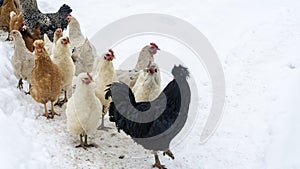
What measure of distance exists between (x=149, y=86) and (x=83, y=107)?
91 centimetres

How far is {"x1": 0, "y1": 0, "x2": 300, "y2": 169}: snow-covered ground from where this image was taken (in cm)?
482

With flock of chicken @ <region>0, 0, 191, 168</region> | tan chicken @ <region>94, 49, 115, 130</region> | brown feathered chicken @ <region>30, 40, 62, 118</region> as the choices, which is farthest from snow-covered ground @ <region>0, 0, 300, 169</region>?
tan chicken @ <region>94, 49, 115, 130</region>

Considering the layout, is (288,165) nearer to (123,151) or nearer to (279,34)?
(123,151)

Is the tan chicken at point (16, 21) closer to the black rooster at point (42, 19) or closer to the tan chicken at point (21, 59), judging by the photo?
the black rooster at point (42, 19)

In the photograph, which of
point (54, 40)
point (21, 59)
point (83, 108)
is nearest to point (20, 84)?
point (21, 59)

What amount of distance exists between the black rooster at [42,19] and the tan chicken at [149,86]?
121 inches

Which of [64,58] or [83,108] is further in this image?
[64,58]

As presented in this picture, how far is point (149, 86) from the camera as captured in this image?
488cm

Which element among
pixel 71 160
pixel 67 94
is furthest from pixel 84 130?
pixel 67 94

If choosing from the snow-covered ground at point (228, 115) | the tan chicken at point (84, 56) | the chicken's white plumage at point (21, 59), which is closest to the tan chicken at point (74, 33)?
the tan chicken at point (84, 56)

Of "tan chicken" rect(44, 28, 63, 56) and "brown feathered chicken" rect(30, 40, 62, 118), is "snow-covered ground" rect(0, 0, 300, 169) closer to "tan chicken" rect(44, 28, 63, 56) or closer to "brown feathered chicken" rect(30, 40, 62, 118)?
"brown feathered chicken" rect(30, 40, 62, 118)

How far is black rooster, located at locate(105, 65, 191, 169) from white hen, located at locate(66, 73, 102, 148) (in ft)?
0.90

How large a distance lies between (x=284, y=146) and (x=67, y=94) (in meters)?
3.60

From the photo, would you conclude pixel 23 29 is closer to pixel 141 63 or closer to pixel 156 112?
pixel 141 63
